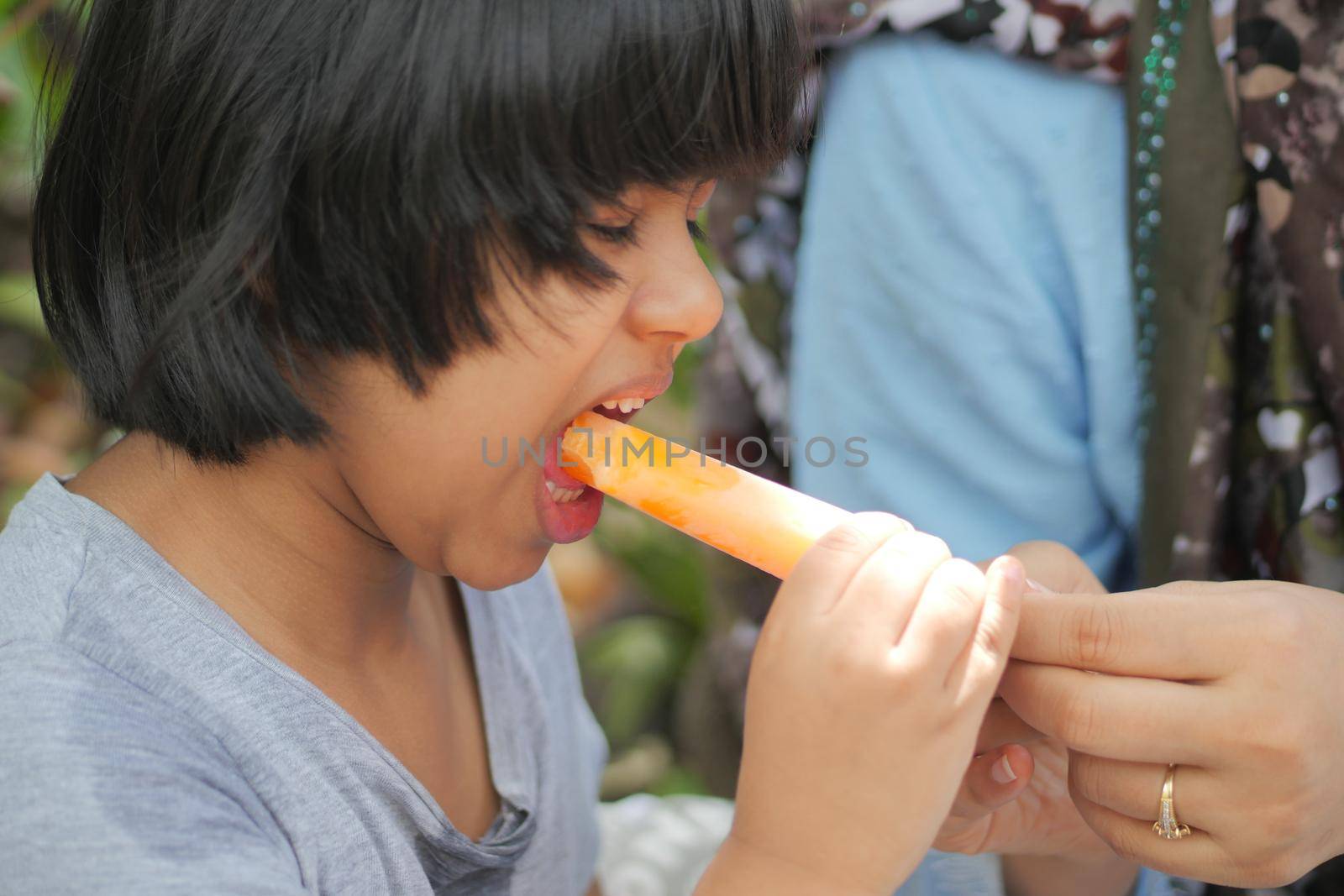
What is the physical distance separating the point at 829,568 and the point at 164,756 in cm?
40

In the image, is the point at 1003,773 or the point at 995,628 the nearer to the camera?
the point at 995,628

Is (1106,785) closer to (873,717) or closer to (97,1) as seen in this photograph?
(873,717)

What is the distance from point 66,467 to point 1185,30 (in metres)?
1.59

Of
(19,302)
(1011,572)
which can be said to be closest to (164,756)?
(1011,572)

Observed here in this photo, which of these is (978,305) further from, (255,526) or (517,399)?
(255,526)

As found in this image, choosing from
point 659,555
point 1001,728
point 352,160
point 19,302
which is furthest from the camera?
point 659,555

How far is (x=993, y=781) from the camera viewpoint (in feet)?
2.71

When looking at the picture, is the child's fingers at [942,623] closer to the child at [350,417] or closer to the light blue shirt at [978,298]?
the child at [350,417]

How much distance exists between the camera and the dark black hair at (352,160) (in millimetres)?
636

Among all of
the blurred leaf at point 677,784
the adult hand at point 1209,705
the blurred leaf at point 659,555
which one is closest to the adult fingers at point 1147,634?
the adult hand at point 1209,705

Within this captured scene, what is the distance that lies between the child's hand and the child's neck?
32 centimetres

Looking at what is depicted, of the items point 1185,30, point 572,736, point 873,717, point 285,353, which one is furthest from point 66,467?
point 1185,30

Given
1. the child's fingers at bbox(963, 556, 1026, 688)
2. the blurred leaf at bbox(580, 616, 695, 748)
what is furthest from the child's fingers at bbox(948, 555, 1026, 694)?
the blurred leaf at bbox(580, 616, 695, 748)

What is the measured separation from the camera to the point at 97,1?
75cm
